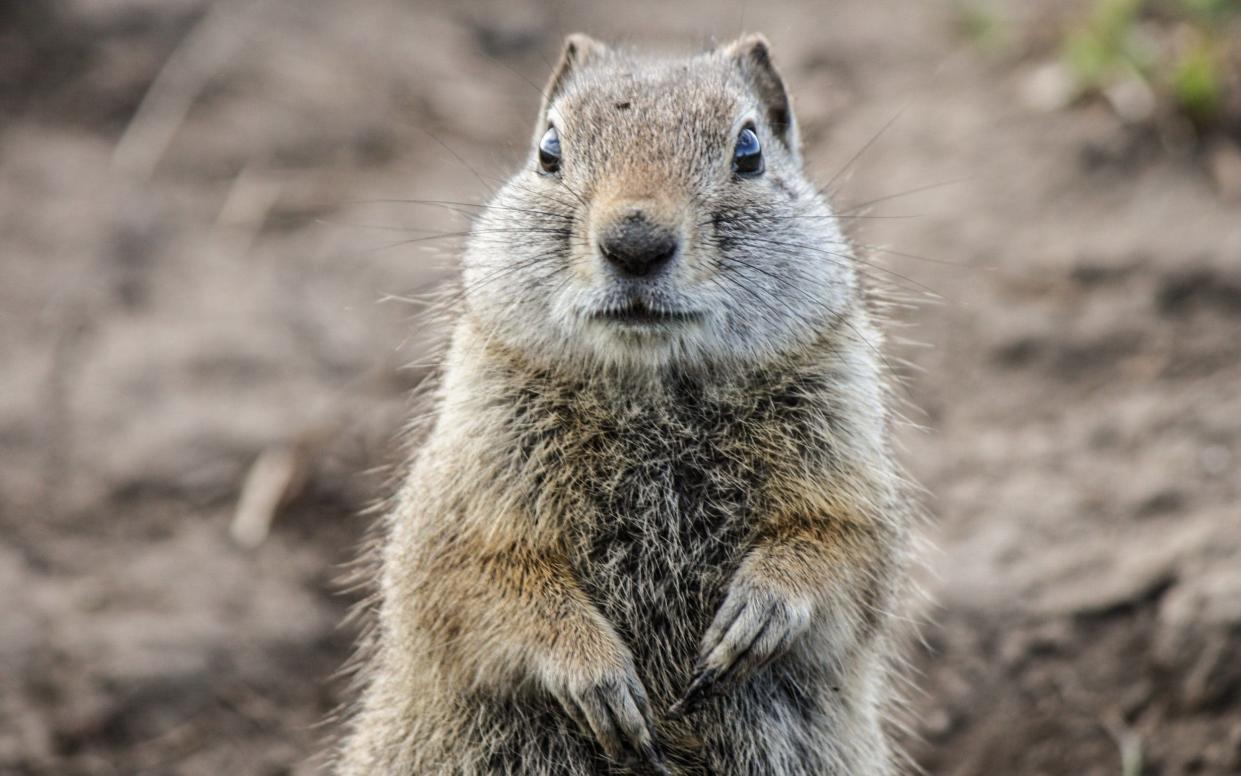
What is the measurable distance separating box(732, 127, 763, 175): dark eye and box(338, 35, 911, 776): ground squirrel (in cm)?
1

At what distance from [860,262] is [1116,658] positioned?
222cm

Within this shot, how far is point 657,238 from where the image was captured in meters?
3.69

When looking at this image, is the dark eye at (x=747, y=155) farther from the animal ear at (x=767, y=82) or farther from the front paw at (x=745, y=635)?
the front paw at (x=745, y=635)

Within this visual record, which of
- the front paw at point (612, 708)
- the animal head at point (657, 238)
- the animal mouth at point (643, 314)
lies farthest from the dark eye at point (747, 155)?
the front paw at point (612, 708)

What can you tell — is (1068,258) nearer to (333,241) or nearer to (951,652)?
(951,652)

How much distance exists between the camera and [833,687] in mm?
4406

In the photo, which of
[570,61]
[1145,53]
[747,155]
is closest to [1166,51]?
[1145,53]

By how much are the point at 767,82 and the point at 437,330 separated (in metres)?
1.47

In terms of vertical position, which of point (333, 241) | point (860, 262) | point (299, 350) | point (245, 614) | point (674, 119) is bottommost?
point (245, 614)

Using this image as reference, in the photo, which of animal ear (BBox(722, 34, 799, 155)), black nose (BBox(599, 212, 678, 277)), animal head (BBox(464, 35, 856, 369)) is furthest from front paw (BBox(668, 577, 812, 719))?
animal ear (BBox(722, 34, 799, 155))

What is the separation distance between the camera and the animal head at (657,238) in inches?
150

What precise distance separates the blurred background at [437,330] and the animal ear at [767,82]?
0.95 m

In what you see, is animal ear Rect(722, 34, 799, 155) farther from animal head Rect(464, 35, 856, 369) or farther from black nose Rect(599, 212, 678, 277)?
black nose Rect(599, 212, 678, 277)

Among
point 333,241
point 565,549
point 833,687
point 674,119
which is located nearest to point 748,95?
→ point 674,119
